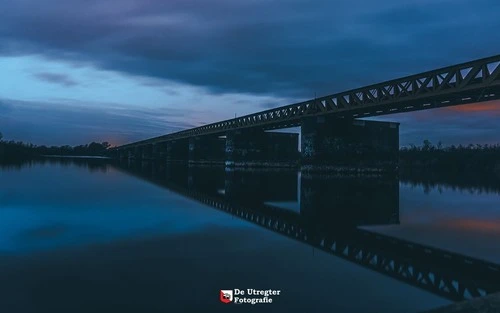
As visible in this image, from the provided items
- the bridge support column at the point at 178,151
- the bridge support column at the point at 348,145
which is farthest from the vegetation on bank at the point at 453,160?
the bridge support column at the point at 178,151

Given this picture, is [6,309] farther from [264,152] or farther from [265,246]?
[264,152]

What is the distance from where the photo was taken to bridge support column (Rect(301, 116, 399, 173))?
4091cm

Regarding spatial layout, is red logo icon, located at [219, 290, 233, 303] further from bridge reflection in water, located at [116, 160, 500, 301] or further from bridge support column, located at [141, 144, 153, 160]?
bridge support column, located at [141, 144, 153, 160]

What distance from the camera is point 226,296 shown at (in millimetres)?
5371

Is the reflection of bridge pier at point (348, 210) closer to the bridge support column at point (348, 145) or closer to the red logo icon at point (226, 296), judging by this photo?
the red logo icon at point (226, 296)

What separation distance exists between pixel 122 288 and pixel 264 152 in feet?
190

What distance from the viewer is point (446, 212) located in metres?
15.9

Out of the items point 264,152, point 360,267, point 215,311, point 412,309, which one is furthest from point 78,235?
point 264,152

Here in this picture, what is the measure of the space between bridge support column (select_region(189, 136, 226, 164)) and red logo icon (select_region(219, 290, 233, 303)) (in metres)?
76.1

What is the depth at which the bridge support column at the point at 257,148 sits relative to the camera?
60.9 m

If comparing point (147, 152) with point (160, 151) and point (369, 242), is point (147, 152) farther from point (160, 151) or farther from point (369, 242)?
point (369, 242)

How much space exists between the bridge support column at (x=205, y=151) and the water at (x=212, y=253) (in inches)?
2582

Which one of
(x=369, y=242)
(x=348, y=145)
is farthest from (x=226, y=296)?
(x=348, y=145)

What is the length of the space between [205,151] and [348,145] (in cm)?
4529
